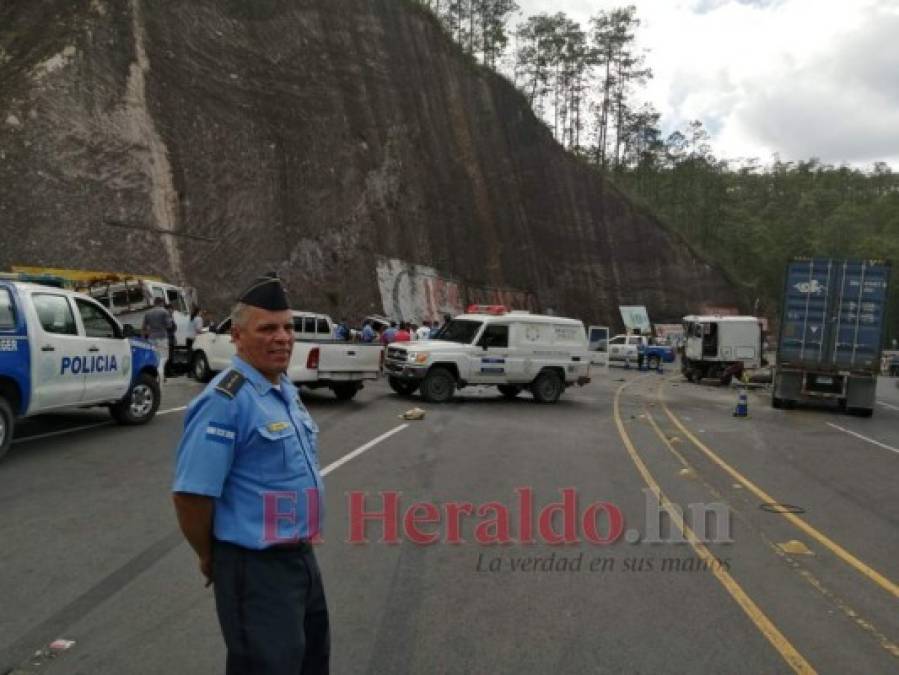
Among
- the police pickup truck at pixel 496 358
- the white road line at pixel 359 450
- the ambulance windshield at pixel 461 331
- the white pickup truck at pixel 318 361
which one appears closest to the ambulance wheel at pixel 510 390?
the police pickup truck at pixel 496 358

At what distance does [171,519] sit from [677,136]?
9126 cm

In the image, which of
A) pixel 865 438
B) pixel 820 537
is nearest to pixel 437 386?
pixel 865 438

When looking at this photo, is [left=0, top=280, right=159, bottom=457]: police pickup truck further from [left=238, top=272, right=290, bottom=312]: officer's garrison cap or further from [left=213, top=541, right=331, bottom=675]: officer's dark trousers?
[left=213, top=541, right=331, bottom=675]: officer's dark trousers

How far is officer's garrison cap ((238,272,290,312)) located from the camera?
2779 mm

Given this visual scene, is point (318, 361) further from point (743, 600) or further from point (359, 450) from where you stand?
point (743, 600)

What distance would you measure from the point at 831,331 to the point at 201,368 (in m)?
15.9

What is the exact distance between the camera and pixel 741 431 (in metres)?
14.5

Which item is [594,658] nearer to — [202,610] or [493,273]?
[202,610]

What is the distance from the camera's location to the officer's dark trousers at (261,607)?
2484 millimetres

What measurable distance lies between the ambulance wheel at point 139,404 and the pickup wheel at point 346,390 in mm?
4820

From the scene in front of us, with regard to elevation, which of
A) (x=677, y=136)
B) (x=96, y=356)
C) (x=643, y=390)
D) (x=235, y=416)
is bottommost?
(x=643, y=390)

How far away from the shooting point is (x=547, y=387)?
1858 cm

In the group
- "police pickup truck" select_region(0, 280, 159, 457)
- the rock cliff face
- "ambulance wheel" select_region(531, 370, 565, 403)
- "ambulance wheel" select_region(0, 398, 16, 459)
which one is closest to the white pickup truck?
"police pickup truck" select_region(0, 280, 159, 457)

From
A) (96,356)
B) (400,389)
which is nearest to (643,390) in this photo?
(400,389)
